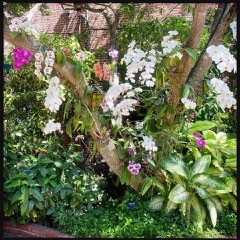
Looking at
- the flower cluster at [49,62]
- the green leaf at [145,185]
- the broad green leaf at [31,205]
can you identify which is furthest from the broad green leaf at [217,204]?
→ the flower cluster at [49,62]

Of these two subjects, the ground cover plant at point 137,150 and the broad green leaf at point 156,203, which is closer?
the ground cover plant at point 137,150

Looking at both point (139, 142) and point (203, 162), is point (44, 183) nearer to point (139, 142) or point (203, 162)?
point (139, 142)

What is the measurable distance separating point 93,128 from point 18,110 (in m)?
2.31

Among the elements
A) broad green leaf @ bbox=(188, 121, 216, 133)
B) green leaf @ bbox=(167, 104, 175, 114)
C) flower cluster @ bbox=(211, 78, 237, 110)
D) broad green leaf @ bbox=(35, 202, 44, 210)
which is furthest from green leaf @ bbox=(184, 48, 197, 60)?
broad green leaf @ bbox=(35, 202, 44, 210)

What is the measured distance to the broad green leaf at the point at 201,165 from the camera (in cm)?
351

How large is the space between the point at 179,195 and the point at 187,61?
1.16 metres

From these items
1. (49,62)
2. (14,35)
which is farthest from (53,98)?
(14,35)

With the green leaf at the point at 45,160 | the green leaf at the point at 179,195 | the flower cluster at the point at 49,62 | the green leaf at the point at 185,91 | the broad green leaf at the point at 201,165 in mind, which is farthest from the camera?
the green leaf at the point at 45,160

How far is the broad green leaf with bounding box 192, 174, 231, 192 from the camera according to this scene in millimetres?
3338

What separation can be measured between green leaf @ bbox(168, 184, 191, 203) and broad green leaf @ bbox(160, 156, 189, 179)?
119 mm

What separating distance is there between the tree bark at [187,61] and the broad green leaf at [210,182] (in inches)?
25.1

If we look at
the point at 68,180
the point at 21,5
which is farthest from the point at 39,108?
the point at 68,180

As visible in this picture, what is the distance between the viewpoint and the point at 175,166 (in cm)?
343

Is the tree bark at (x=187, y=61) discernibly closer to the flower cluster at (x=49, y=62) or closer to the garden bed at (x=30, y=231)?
the flower cluster at (x=49, y=62)
